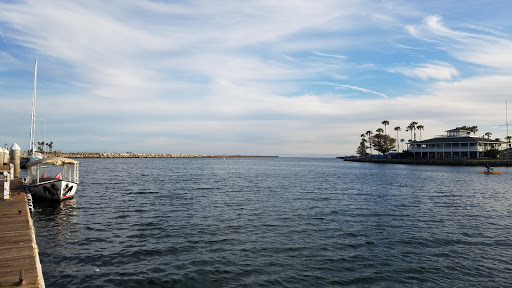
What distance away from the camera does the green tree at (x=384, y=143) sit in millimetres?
181875

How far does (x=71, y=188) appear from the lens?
28.7 meters

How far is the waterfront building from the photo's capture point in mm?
120156

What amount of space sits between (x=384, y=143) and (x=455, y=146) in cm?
5825

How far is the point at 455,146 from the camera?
410ft

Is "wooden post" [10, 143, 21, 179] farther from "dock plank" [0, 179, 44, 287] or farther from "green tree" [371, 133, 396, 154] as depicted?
"green tree" [371, 133, 396, 154]

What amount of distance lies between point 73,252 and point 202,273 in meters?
6.74

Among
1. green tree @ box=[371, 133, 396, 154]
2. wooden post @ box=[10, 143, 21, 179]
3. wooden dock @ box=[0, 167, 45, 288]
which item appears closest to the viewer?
wooden dock @ box=[0, 167, 45, 288]

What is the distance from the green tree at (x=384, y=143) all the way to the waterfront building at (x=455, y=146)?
41.1 metres

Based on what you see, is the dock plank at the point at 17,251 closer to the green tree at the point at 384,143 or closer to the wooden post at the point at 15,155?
the wooden post at the point at 15,155

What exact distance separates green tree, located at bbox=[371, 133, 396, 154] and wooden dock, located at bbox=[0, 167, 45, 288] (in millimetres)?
187097

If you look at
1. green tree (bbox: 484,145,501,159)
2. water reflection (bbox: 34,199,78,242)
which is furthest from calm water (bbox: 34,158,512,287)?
green tree (bbox: 484,145,501,159)

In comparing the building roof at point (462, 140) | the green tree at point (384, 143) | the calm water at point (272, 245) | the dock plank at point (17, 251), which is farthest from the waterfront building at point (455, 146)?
the dock plank at point (17, 251)

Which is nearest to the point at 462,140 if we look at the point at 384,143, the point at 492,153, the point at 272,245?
the point at 492,153

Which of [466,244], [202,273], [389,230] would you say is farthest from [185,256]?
[466,244]
